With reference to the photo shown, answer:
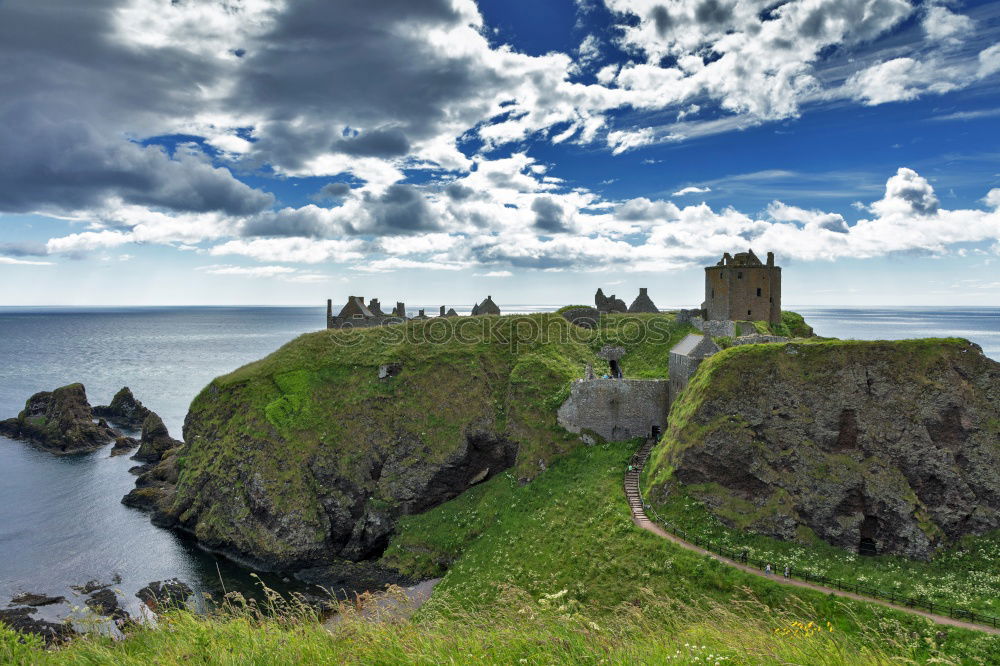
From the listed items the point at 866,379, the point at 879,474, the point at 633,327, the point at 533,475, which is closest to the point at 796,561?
the point at 879,474

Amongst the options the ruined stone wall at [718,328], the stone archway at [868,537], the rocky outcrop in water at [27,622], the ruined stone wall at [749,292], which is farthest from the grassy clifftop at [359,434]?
the stone archway at [868,537]

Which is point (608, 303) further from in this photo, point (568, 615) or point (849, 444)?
point (568, 615)

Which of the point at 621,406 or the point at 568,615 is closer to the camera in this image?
the point at 568,615

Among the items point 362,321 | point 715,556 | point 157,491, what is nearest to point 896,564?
point 715,556

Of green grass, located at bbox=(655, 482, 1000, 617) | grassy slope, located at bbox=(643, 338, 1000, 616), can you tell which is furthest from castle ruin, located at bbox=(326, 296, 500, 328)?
green grass, located at bbox=(655, 482, 1000, 617)

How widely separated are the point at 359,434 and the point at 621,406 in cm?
2438

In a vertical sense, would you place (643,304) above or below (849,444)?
above

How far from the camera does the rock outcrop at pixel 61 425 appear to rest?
252 ft

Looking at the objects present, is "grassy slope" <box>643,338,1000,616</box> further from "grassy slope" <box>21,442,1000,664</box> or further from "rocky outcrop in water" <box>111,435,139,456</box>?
"rocky outcrop in water" <box>111,435,139,456</box>

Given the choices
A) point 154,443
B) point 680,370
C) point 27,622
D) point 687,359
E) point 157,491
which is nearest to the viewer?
point 27,622

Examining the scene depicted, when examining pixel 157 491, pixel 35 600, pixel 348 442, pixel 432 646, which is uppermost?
pixel 432 646

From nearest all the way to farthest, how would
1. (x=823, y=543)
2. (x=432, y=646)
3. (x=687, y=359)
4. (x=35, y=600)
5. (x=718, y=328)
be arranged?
(x=432, y=646), (x=823, y=543), (x=35, y=600), (x=687, y=359), (x=718, y=328)

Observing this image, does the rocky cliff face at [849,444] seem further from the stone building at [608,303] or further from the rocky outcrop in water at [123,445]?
the rocky outcrop in water at [123,445]

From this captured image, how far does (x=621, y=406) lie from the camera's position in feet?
151
